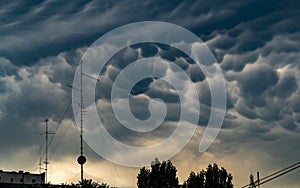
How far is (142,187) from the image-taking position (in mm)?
123812

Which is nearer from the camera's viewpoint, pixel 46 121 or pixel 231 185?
pixel 46 121

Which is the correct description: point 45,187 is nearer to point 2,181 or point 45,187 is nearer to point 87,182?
point 87,182

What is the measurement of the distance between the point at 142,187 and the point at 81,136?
4588 cm

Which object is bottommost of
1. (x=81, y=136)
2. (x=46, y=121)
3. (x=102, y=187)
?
(x=102, y=187)

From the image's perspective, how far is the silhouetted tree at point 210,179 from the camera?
424 ft

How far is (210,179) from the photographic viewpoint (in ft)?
426

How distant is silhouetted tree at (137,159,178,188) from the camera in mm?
123500

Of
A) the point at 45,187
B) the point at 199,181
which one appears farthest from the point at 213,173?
the point at 45,187

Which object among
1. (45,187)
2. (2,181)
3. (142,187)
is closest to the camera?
(45,187)

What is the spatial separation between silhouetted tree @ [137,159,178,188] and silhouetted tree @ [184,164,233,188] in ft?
14.4

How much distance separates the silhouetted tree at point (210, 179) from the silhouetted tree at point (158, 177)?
4402 mm

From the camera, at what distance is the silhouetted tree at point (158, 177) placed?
12350cm

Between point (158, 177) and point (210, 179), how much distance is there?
552 inches

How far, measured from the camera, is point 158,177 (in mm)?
125062
